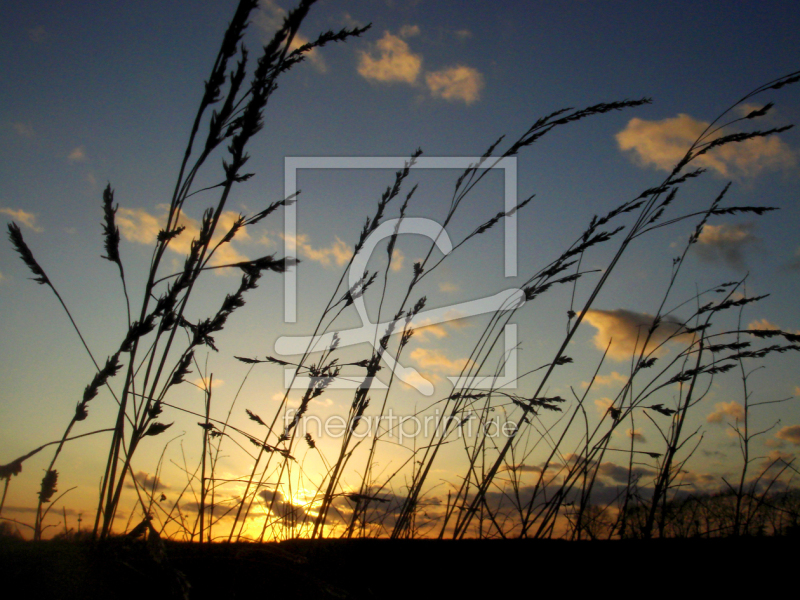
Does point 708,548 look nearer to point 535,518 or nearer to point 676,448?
point 535,518

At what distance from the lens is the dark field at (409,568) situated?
3.53 ft

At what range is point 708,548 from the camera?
149 centimetres

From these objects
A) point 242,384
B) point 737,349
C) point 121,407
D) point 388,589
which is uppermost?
point 737,349

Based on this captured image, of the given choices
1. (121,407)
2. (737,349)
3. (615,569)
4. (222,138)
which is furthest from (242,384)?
(737,349)

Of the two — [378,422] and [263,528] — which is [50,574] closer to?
[263,528]

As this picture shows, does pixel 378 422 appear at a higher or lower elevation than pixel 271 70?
lower

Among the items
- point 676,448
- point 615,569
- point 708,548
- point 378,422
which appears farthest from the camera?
point 378,422

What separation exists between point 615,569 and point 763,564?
0.40 meters

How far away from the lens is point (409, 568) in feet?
4.47

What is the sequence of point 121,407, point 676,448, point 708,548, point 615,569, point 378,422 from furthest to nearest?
point 378,422, point 676,448, point 708,548, point 615,569, point 121,407

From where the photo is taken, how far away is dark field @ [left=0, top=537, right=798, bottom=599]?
1077 millimetres

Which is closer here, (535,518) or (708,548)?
(708,548)

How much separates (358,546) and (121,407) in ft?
2.71

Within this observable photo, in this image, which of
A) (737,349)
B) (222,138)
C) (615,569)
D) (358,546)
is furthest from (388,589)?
(737,349)
